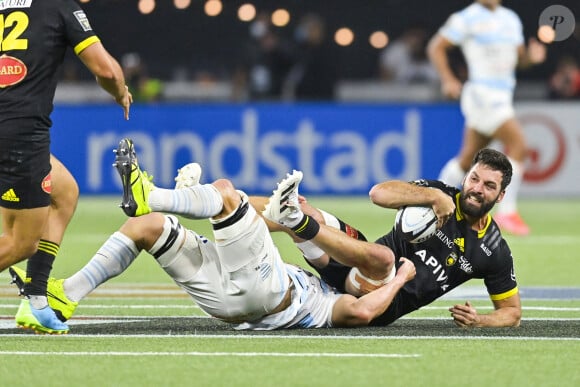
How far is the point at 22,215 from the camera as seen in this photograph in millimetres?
7594

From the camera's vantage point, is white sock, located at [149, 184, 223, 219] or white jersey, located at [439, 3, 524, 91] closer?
white sock, located at [149, 184, 223, 219]

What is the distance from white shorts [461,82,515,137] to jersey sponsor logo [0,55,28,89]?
892 cm

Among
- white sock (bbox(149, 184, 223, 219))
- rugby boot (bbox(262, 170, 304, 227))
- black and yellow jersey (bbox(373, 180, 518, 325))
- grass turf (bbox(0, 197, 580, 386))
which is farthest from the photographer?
black and yellow jersey (bbox(373, 180, 518, 325))

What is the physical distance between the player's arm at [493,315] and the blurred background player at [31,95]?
90.3 inches

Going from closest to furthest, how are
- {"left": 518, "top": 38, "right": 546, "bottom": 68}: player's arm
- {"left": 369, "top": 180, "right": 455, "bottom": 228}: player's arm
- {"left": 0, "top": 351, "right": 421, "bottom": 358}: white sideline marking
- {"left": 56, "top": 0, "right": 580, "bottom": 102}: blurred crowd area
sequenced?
1. {"left": 0, "top": 351, "right": 421, "bottom": 358}: white sideline marking
2. {"left": 369, "top": 180, "right": 455, "bottom": 228}: player's arm
3. {"left": 518, "top": 38, "right": 546, "bottom": 68}: player's arm
4. {"left": 56, "top": 0, "right": 580, "bottom": 102}: blurred crowd area

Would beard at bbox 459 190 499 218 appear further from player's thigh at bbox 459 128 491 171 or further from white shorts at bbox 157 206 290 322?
player's thigh at bbox 459 128 491 171

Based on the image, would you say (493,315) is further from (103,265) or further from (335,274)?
(103,265)

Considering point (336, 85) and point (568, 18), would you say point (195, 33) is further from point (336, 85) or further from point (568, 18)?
point (568, 18)

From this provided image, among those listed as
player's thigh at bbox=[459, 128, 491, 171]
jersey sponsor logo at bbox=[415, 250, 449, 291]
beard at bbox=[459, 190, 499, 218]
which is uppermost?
beard at bbox=[459, 190, 499, 218]

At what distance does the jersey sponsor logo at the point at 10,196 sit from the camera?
24.7 feet

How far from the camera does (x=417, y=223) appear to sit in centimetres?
808

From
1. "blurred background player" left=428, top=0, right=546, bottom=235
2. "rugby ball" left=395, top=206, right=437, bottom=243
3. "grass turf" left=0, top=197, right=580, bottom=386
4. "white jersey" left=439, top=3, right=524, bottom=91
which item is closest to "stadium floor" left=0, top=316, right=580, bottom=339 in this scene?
"grass turf" left=0, top=197, right=580, bottom=386

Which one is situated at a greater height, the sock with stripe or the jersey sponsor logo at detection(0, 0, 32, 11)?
the jersey sponsor logo at detection(0, 0, 32, 11)

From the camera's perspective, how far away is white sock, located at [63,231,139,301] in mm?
7957
